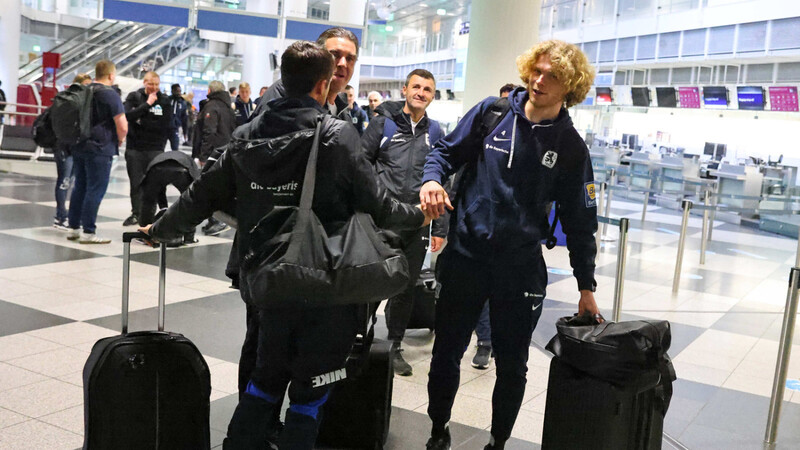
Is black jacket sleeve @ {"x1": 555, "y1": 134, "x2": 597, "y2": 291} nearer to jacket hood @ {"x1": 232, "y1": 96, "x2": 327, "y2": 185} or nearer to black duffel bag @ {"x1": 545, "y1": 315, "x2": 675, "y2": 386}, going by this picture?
black duffel bag @ {"x1": 545, "y1": 315, "x2": 675, "y2": 386}

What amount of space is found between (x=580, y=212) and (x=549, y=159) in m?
0.25

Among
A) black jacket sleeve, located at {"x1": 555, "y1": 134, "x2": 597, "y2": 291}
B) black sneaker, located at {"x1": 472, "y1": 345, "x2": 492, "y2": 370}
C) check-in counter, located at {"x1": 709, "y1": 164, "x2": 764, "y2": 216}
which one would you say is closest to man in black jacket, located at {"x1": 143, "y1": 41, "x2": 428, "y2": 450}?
black jacket sleeve, located at {"x1": 555, "y1": 134, "x2": 597, "y2": 291}

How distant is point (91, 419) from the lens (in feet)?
8.84

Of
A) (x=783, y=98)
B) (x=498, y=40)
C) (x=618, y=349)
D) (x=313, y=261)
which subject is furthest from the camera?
(x=783, y=98)

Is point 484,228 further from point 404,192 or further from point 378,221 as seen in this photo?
point 404,192

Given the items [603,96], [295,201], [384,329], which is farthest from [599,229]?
[603,96]

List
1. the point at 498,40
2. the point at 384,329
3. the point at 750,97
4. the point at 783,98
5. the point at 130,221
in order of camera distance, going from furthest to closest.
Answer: the point at 750,97, the point at 783,98, the point at 130,221, the point at 498,40, the point at 384,329

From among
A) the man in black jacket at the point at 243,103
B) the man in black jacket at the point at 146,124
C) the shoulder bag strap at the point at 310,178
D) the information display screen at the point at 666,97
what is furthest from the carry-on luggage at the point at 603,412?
the information display screen at the point at 666,97

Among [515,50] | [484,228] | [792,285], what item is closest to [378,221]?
[484,228]

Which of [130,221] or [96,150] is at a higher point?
[96,150]

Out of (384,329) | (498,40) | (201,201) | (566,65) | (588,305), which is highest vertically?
(498,40)

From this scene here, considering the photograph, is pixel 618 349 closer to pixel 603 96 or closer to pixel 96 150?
pixel 96 150

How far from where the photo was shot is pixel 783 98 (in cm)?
1734

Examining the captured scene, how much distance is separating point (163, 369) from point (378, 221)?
920 millimetres
